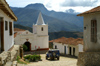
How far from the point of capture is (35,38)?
34.2m

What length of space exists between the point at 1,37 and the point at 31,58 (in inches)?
467

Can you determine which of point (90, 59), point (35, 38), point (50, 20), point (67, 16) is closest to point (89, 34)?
point (90, 59)

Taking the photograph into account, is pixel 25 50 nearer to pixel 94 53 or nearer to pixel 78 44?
pixel 78 44

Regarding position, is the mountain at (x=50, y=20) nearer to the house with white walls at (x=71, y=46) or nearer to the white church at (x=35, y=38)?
the white church at (x=35, y=38)

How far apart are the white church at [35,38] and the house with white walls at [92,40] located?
23288 millimetres

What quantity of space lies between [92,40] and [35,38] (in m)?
24.3

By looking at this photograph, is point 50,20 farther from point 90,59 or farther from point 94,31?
point 90,59

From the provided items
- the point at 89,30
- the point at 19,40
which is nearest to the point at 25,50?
the point at 19,40

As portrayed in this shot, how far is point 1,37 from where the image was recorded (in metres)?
8.84

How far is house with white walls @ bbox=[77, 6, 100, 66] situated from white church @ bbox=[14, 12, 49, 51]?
76.4 ft

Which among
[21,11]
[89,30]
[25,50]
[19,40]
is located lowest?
[25,50]

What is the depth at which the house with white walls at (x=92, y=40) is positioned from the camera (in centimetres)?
995

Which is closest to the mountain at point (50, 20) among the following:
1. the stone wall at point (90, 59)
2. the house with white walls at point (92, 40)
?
the house with white walls at point (92, 40)

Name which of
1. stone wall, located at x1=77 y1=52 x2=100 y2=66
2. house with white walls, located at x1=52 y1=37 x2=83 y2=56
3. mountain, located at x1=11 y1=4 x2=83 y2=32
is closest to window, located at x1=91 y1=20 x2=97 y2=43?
stone wall, located at x1=77 y1=52 x2=100 y2=66
